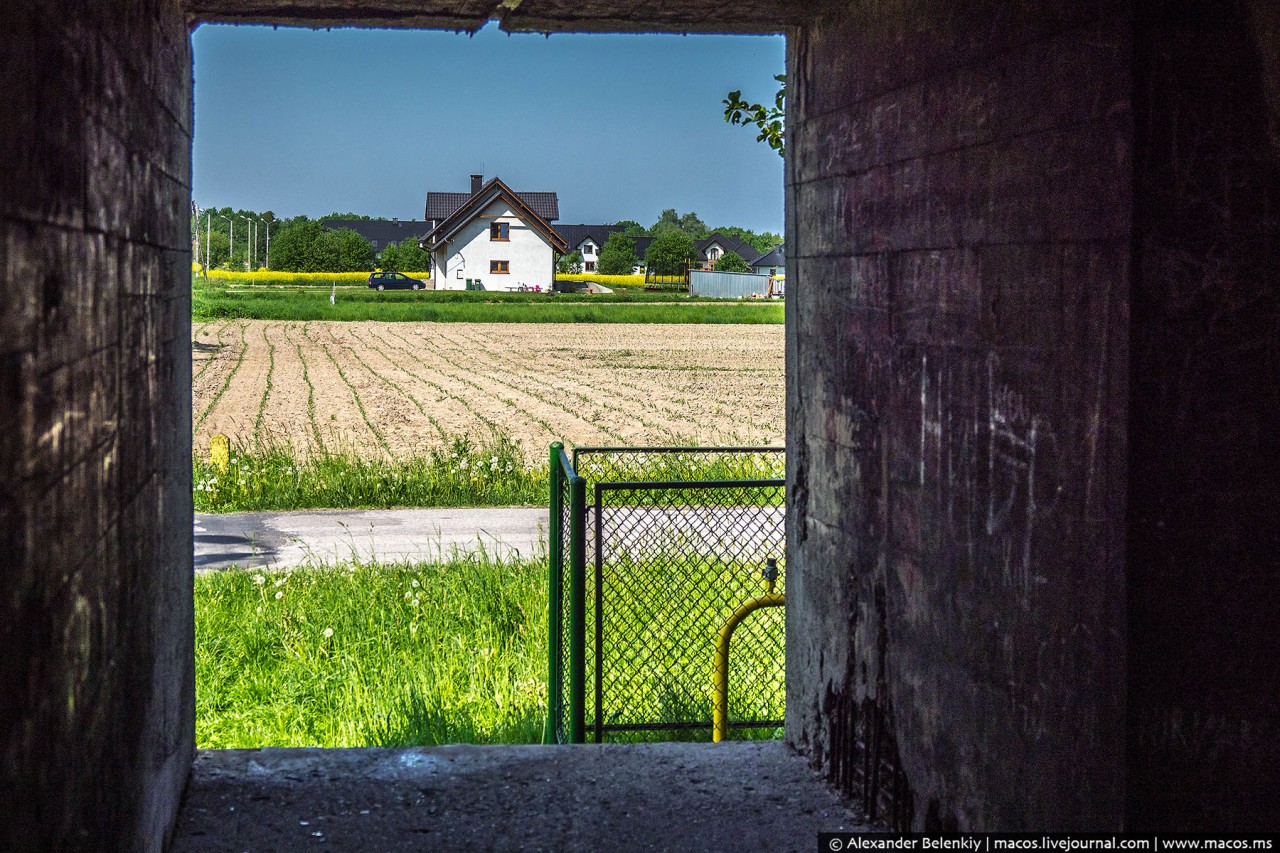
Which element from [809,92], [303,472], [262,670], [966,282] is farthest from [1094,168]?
[303,472]

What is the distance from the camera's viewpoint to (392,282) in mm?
94500

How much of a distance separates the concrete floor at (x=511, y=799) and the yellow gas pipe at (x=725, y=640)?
14.8 inches

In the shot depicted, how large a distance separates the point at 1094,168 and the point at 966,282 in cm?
72

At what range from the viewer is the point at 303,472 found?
1477 centimetres

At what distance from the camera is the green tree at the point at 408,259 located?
417 feet

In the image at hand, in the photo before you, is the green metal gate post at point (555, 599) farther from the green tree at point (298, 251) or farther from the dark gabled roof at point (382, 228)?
the dark gabled roof at point (382, 228)

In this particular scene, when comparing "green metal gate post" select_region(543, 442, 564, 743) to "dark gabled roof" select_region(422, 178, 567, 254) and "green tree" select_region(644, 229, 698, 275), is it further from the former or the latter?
"green tree" select_region(644, 229, 698, 275)

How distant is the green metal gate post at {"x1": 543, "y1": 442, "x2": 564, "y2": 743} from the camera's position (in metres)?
6.25

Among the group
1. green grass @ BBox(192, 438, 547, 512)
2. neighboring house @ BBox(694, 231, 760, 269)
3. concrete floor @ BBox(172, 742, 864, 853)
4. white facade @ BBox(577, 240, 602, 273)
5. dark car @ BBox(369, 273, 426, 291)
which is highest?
neighboring house @ BBox(694, 231, 760, 269)

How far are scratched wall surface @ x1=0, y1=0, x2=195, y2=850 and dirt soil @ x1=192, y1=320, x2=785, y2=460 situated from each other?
43.0 feet

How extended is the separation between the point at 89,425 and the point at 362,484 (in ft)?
37.8

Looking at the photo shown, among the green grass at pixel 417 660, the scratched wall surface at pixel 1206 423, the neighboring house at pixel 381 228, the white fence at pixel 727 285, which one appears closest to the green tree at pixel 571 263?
the neighboring house at pixel 381 228

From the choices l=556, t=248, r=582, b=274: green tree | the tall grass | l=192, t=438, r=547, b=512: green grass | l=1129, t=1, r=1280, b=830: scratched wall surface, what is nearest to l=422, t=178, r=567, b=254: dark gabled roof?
l=556, t=248, r=582, b=274: green tree

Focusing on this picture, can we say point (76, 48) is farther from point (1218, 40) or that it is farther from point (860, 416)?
point (860, 416)
